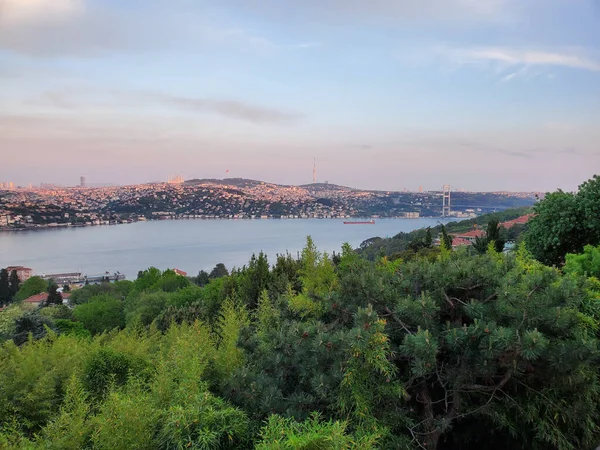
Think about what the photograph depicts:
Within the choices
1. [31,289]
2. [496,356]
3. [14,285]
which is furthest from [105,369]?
[14,285]

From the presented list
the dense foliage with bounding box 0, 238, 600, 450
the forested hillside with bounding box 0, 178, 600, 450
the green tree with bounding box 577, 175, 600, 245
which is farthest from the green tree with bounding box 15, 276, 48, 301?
the green tree with bounding box 577, 175, 600, 245

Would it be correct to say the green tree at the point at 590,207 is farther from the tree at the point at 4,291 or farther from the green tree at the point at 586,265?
the tree at the point at 4,291

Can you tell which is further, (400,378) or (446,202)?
(446,202)

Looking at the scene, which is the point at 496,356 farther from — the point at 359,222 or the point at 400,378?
the point at 359,222

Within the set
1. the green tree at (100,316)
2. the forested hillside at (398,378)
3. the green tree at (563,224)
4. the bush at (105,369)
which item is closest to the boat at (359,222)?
the green tree at (100,316)

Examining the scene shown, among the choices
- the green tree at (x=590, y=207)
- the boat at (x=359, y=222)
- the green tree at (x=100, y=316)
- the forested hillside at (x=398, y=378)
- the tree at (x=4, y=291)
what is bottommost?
the tree at (x=4, y=291)

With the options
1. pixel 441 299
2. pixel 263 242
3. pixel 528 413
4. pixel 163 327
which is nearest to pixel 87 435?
pixel 441 299
